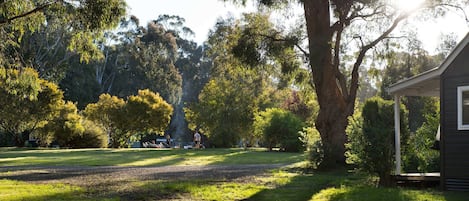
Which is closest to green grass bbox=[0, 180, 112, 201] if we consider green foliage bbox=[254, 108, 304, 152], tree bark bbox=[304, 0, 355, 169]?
tree bark bbox=[304, 0, 355, 169]

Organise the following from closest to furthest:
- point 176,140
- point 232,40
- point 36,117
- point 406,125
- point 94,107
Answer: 1. point 406,125
2. point 232,40
3. point 36,117
4. point 94,107
5. point 176,140

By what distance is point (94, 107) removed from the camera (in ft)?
141

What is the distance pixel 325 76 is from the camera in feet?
68.8

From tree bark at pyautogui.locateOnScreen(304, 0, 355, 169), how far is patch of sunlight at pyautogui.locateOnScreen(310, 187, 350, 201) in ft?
24.4

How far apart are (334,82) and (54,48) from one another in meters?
38.2

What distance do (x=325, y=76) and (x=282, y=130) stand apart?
44.7 feet

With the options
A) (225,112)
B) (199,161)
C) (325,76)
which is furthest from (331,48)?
(225,112)

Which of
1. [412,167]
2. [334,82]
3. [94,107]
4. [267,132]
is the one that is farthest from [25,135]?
[412,167]

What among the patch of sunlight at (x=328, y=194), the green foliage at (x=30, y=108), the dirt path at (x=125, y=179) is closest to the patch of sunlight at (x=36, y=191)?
the dirt path at (x=125, y=179)

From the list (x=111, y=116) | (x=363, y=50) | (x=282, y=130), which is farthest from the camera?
(x=111, y=116)

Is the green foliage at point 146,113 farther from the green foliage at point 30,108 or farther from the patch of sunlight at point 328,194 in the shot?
the patch of sunlight at point 328,194

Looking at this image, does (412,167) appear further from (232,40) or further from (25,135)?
(25,135)

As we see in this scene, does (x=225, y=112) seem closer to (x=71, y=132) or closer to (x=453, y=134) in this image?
(x=71, y=132)

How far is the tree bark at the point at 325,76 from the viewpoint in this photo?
20609 millimetres
